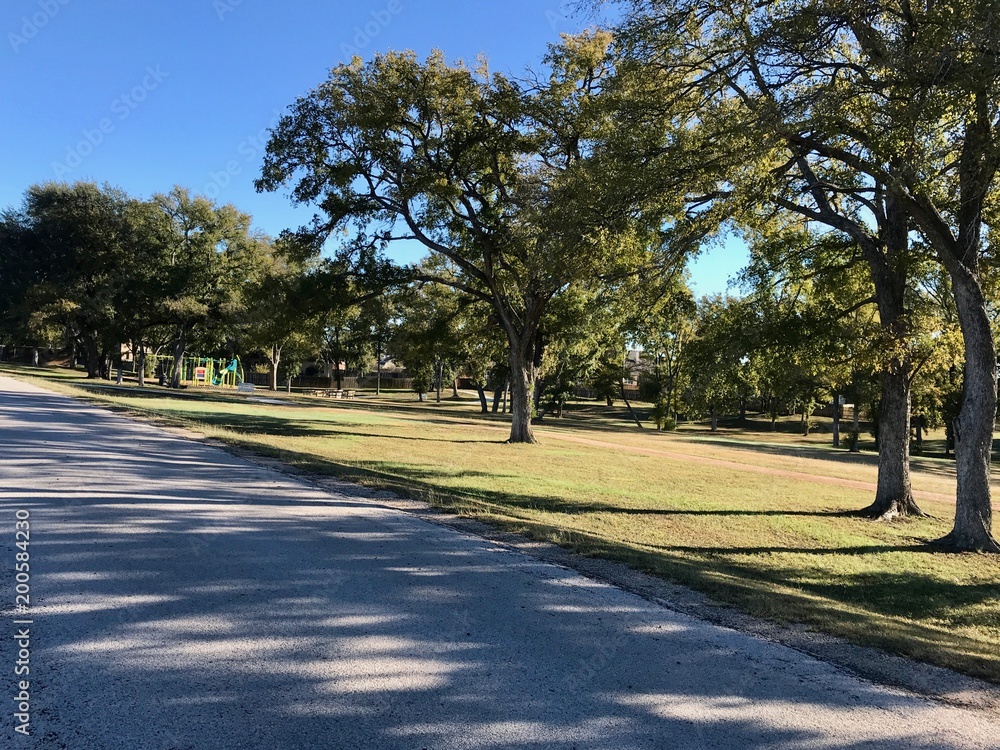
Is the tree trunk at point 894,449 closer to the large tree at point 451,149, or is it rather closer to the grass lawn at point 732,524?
the grass lawn at point 732,524

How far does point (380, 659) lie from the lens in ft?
13.2

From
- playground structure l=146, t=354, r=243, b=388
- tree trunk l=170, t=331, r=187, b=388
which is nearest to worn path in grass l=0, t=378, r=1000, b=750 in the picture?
tree trunk l=170, t=331, r=187, b=388

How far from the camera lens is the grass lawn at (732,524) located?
616cm

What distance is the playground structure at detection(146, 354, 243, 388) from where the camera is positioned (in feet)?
202

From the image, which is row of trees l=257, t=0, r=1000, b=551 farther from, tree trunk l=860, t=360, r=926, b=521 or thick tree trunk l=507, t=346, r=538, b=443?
thick tree trunk l=507, t=346, r=538, b=443

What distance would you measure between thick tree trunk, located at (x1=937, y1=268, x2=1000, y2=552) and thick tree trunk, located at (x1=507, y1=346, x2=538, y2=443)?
1518 centimetres

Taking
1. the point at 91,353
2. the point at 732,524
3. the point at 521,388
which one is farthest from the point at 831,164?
the point at 91,353

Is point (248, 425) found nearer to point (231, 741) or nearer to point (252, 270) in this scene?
point (231, 741)

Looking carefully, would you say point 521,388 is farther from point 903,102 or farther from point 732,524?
point 903,102

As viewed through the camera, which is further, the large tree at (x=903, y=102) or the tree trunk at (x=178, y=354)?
the tree trunk at (x=178, y=354)

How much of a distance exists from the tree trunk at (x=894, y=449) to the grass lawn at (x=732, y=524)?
0.66 m

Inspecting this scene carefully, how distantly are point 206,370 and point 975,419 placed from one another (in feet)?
202

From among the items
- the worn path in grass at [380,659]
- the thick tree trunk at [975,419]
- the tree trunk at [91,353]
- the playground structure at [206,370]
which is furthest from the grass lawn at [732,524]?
the playground structure at [206,370]

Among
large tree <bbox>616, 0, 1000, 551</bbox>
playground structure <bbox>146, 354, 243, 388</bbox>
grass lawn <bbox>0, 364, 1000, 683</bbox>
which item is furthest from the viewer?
playground structure <bbox>146, 354, 243, 388</bbox>
